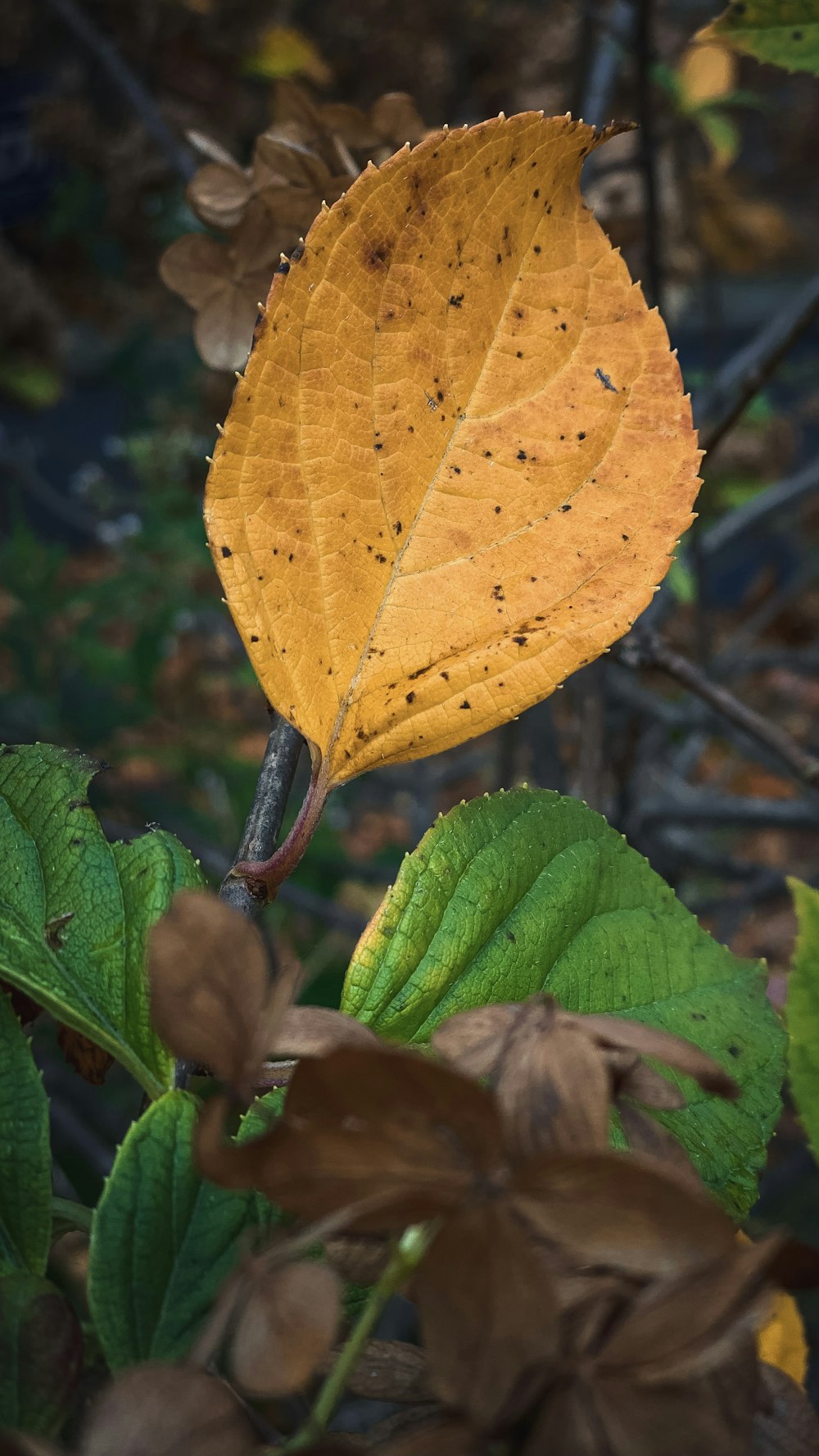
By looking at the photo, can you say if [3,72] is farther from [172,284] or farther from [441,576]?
[441,576]

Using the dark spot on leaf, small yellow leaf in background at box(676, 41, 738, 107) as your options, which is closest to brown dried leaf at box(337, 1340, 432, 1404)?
the dark spot on leaf

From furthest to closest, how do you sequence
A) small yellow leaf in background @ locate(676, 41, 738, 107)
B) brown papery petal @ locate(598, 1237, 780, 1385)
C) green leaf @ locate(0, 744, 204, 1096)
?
small yellow leaf in background @ locate(676, 41, 738, 107) → green leaf @ locate(0, 744, 204, 1096) → brown papery petal @ locate(598, 1237, 780, 1385)

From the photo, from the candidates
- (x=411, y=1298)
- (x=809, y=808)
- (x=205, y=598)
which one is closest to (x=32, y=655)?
(x=205, y=598)

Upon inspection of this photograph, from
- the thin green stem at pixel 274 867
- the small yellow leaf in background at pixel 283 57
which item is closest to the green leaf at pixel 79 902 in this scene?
the thin green stem at pixel 274 867

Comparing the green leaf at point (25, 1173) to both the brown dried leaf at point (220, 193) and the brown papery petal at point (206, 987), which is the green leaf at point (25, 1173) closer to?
the brown papery petal at point (206, 987)

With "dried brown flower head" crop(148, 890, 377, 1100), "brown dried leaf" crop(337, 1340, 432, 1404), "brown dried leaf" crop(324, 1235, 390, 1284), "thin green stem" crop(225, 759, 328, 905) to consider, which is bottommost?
"brown dried leaf" crop(337, 1340, 432, 1404)

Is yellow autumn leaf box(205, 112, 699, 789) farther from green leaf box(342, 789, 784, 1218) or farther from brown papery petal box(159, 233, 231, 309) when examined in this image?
brown papery petal box(159, 233, 231, 309)
